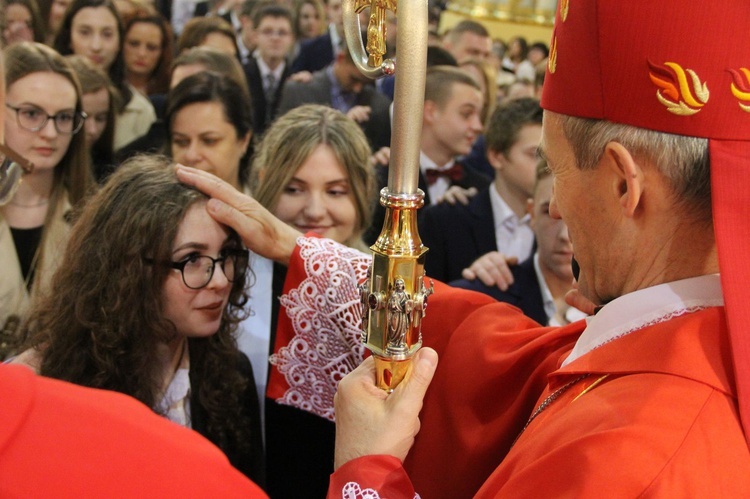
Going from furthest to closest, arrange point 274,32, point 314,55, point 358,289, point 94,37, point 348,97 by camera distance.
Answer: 1. point 314,55
2. point 274,32
3. point 348,97
4. point 94,37
5. point 358,289

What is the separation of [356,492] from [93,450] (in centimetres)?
85

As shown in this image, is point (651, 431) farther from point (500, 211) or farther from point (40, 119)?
point (500, 211)

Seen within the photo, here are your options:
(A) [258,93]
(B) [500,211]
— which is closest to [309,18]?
(A) [258,93]

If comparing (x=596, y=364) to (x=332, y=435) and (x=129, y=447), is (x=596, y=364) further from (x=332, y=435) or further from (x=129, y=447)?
(x=332, y=435)

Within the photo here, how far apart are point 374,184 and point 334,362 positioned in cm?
166

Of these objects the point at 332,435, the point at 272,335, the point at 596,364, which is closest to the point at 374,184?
the point at 272,335

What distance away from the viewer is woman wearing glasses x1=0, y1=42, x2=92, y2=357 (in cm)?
348

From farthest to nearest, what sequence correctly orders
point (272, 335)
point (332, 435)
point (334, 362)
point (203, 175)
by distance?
point (272, 335) → point (332, 435) → point (203, 175) → point (334, 362)

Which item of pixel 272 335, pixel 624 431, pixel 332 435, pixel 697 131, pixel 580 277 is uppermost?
pixel 697 131

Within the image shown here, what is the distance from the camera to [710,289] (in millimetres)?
1541

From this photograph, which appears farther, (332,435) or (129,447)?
(332,435)

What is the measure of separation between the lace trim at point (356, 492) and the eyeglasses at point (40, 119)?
2.55m

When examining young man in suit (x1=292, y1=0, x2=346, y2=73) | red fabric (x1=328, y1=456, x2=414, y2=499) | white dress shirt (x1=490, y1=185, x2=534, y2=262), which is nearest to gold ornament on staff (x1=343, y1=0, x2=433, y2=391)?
red fabric (x1=328, y1=456, x2=414, y2=499)

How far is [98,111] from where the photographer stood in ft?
14.7
